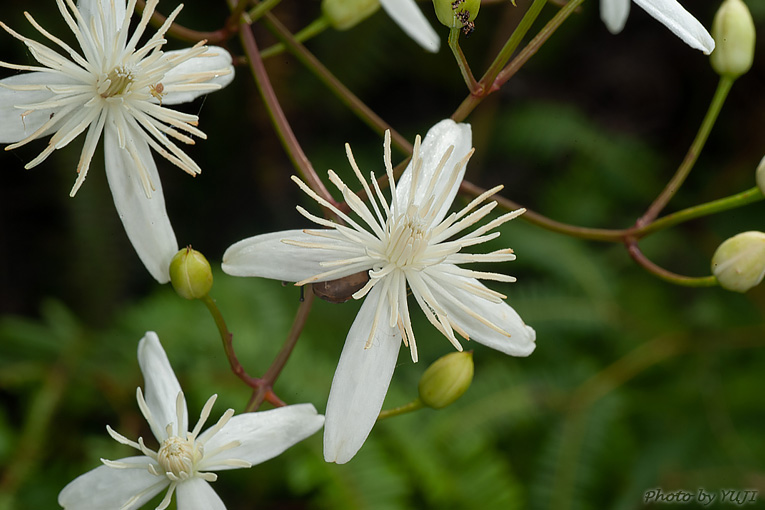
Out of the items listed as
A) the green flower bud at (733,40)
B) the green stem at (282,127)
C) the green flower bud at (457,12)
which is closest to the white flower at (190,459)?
the green stem at (282,127)

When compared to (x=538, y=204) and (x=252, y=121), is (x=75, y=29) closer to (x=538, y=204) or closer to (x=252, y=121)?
(x=252, y=121)

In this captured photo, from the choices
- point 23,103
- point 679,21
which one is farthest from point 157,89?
point 679,21

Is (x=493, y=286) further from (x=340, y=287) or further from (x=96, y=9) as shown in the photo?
(x=96, y=9)

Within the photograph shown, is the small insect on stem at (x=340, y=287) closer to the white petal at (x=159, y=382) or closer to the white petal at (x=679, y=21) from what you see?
the white petal at (x=159, y=382)

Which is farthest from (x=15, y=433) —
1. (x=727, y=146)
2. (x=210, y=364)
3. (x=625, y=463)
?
(x=727, y=146)

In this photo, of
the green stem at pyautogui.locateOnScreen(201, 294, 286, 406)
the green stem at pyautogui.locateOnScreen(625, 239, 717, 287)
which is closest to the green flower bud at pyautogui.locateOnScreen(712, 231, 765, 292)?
the green stem at pyautogui.locateOnScreen(625, 239, 717, 287)
